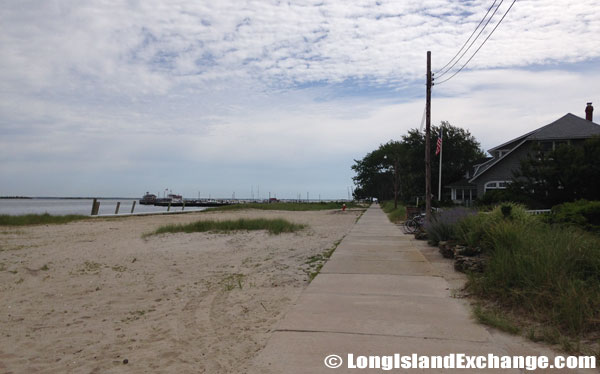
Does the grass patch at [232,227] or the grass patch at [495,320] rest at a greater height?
the grass patch at [232,227]

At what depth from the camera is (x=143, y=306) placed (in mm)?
7375

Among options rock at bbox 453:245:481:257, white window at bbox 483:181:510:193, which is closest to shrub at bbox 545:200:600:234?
rock at bbox 453:245:481:257

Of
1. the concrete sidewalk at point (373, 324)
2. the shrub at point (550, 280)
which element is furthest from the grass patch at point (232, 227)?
the shrub at point (550, 280)

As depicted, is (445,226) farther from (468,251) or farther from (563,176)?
(563,176)

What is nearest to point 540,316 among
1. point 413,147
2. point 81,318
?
point 81,318

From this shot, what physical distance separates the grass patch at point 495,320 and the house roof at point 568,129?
25.0 m

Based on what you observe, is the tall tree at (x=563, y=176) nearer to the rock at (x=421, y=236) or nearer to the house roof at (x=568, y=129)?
the house roof at (x=568, y=129)

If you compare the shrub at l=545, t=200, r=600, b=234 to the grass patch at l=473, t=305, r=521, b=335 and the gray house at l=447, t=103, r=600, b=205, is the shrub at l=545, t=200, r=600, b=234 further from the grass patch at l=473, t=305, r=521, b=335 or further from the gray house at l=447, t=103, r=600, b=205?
the gray house at l=447, t=103, r=600, b=205

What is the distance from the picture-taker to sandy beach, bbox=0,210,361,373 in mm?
4965

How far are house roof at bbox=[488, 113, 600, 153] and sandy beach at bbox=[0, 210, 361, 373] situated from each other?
2201 centimetres

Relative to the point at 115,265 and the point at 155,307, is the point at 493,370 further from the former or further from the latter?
the point at 115,265

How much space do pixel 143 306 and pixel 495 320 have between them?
17.1 ft

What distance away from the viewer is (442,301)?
6.96 meters

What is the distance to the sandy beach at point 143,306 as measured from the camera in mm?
4965
